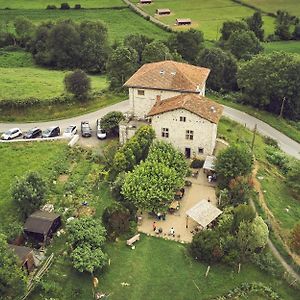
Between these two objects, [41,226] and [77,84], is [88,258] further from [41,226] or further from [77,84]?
[77,84]

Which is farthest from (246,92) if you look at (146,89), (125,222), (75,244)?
(75,244)

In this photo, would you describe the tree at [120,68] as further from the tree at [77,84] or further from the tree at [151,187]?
the tree at [151,187]

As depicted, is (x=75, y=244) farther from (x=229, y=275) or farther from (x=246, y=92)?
(x=246, y=92)

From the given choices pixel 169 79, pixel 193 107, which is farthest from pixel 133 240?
pixel 169 79

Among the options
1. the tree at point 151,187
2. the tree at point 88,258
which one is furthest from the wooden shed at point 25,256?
the tree at point 151,187

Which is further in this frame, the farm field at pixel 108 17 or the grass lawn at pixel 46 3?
the grass lawn at pixel 46 3

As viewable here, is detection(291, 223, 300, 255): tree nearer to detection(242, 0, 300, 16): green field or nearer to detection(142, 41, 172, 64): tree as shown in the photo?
detection(142, 41, 172, 64): tree

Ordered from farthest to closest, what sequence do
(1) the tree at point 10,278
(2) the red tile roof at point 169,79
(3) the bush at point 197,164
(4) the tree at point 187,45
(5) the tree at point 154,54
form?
(4) the tree at point 187,45 < (5) the tree at point 154,54 < (2) the red tile roof at point 169,79 < (3) the bush at point 197,164 < (1) the tree at point 10,278
